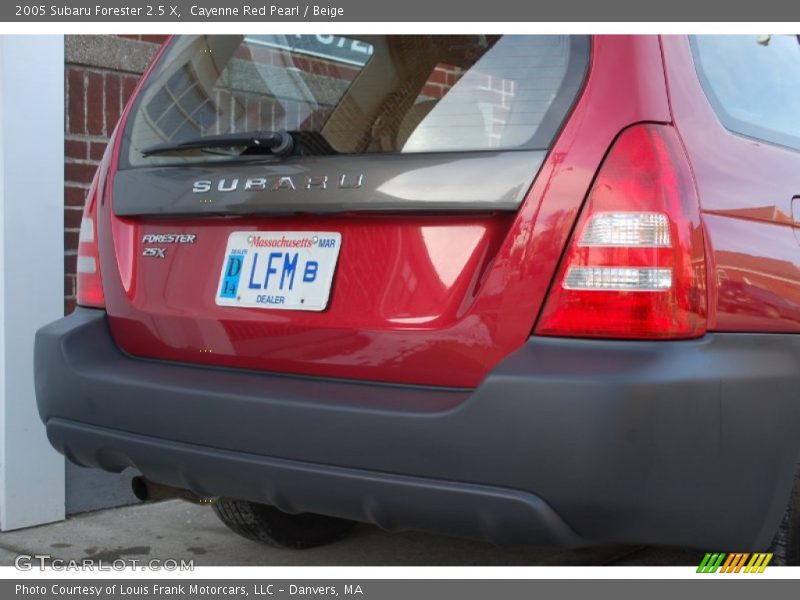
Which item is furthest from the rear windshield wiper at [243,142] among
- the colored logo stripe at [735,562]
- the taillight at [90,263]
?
the colored logo stripe at [735,562]

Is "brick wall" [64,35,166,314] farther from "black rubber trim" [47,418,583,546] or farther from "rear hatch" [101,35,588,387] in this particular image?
"black rubber trim" [47,418,583,546]

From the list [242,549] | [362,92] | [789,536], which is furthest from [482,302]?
[242,549]

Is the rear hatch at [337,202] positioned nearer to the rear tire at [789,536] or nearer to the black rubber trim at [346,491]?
the black rubber trim at [346,491]

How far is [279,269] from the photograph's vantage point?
252cm

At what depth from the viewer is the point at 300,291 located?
2.48m

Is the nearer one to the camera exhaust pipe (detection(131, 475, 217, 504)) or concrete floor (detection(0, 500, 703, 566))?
exhaust pipe (detection(131, 475, 217, 504))

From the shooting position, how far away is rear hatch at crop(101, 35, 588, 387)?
Answer: 2250 mm

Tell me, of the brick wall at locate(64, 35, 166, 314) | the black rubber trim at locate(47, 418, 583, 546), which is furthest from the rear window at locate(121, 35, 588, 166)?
the brick wall at locate(64, 35, 166, 314)

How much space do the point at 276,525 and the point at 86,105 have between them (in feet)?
5.75

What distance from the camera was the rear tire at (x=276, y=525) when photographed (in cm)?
343

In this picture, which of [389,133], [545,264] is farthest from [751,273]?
[389,133]

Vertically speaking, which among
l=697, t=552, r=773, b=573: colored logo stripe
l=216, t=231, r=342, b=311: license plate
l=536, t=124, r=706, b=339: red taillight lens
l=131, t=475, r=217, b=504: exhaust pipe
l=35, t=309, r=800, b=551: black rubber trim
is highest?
l=536, t=124, r=706, b=339: red taillight lens

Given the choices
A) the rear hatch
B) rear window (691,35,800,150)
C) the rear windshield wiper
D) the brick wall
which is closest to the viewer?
the rear hatch

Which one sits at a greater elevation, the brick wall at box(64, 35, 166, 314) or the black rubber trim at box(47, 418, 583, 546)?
the brick wall at box(64, 35, 166, 314)
